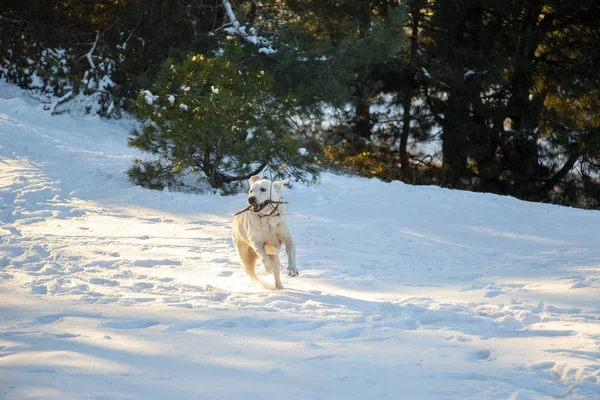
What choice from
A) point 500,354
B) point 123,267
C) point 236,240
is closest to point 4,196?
point 123,267

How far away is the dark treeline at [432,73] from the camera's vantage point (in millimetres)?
18062

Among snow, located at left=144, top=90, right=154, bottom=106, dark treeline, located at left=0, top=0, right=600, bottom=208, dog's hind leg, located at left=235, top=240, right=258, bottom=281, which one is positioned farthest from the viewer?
dark treeline, located at left=0, top=0, right=600, bottom=208

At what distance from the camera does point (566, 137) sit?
702 inches

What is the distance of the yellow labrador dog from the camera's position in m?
6.22

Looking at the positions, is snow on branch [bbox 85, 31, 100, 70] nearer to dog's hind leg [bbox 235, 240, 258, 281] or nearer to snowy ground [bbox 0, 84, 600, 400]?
snowy ground [bbox 0, 84, 600, 400]

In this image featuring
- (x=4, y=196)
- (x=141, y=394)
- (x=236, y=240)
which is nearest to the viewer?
(x=141, y=394)

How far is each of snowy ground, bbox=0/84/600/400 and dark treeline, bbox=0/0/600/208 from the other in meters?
6.98

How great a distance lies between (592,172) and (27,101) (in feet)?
53.7

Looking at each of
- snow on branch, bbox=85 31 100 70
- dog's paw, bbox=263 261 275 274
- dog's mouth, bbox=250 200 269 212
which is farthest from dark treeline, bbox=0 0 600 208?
dog's paw, bbox=263 261 275 274

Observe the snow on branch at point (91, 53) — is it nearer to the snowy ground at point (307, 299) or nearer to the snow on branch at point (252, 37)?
the snow on branch at point (252, 37)

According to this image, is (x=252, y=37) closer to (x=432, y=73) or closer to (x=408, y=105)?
(x=432, y=73)

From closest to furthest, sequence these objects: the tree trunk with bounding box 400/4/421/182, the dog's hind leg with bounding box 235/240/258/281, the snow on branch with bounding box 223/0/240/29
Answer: the dog's hind leg with bounding box 235/240/258/281 < the snow on branch with bounding box 223/0/240/29 < the tree trunk with bounding box 400/4/421/182

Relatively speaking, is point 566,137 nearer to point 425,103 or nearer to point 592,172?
point 592,172

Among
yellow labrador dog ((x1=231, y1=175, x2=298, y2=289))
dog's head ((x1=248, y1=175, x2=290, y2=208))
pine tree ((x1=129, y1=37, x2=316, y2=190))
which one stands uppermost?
pine tree ((x1=129, y1=37, x2=316, y2=190))
